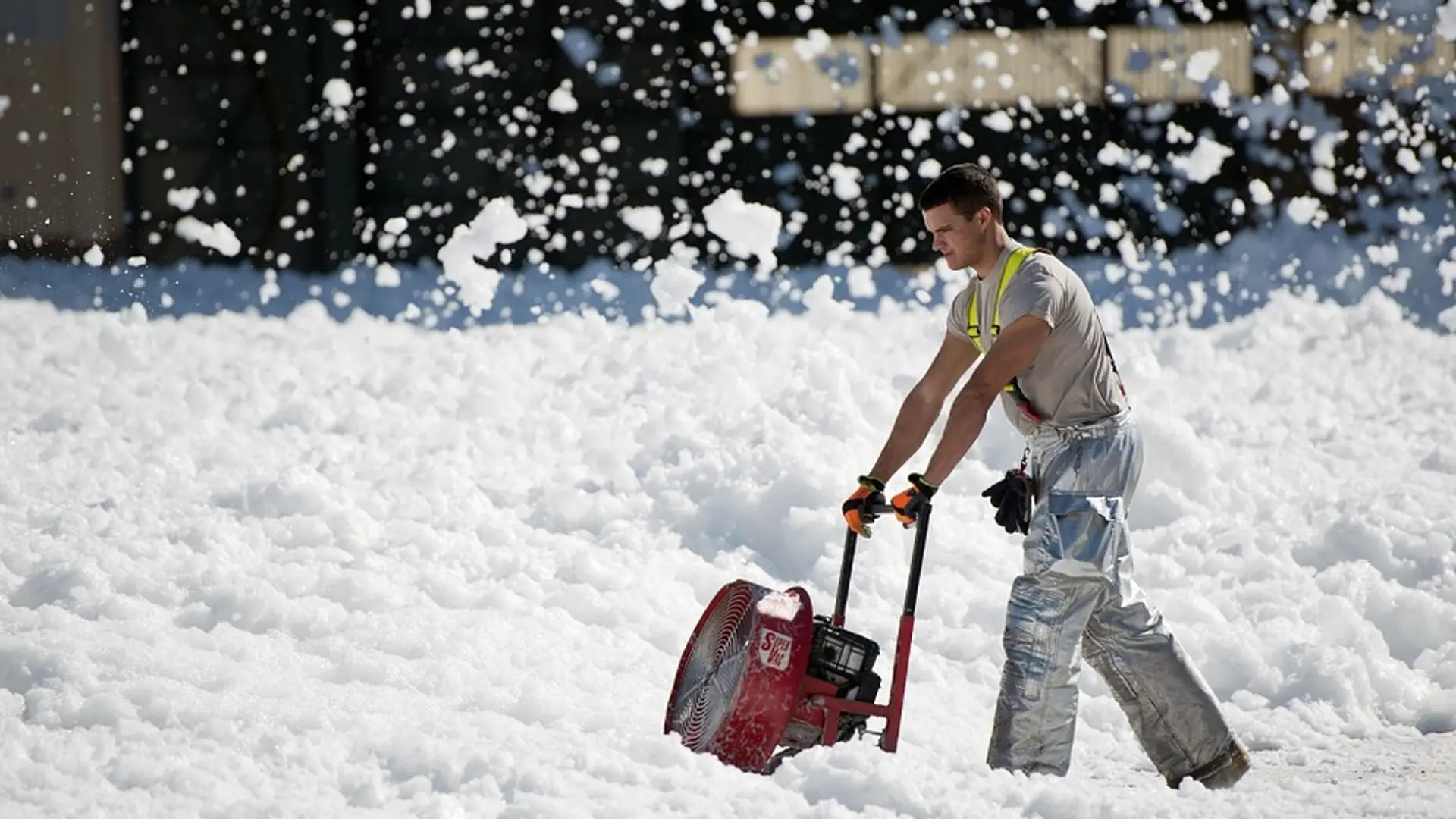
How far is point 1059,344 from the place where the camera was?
11.5 feet

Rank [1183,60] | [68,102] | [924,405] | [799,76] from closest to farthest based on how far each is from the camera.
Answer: [924,405], [1183,60], [799,76], [68,102]

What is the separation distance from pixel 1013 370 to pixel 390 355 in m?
5.77

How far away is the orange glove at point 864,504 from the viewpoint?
344 centimetres

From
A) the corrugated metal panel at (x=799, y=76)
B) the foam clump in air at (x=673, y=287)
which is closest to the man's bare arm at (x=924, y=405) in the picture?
the foam clump in air at (x=673, y=287)

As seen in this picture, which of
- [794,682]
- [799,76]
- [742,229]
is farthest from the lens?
[742,229]

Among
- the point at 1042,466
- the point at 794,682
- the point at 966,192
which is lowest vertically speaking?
the point at 794,682

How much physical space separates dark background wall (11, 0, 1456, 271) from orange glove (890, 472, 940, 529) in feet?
28.7

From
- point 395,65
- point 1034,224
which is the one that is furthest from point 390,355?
point 1034,224

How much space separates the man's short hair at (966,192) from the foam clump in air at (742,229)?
8.35 metres

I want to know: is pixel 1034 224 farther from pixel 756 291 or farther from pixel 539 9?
pixel 539 9

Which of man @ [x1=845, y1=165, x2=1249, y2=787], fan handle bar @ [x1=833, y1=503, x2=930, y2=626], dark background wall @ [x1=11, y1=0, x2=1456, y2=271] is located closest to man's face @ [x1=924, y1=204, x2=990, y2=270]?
man @ [x1=845, y1=165, x2=1249, y2=787]

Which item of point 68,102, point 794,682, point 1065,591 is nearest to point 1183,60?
point 68,102

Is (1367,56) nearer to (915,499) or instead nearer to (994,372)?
(994,372)

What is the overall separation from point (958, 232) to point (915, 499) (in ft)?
1.99
